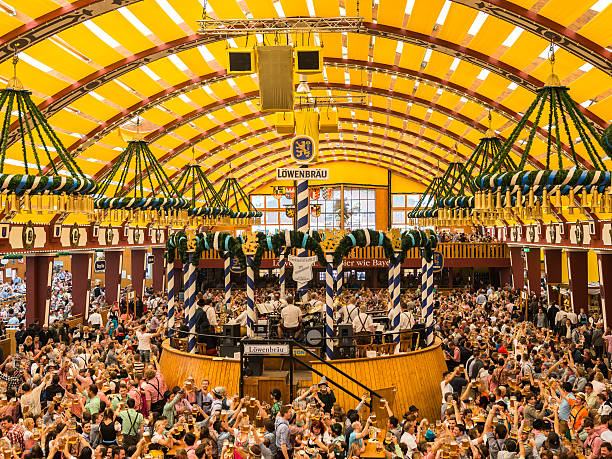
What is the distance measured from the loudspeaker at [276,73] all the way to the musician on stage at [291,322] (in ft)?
14.8

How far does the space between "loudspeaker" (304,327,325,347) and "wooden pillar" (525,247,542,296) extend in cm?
1841

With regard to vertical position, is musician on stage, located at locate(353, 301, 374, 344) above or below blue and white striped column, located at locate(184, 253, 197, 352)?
below

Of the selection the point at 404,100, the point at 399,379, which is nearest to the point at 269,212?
the point at 404,100

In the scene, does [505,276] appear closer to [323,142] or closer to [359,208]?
[359,208]

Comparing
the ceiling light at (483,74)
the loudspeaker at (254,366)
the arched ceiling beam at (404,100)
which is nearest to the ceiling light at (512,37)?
the ceiling light at (483,74)

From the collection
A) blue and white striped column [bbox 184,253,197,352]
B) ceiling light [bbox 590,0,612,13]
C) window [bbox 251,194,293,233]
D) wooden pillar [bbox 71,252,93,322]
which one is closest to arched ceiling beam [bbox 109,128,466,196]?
wooden pillar [bbox 71,252,93,322]

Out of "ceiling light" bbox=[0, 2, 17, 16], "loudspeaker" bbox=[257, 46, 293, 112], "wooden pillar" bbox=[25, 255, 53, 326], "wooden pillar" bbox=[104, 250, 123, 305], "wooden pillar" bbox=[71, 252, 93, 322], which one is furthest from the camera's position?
"wooden pillar" bbox=[104, 250, 123, 305]

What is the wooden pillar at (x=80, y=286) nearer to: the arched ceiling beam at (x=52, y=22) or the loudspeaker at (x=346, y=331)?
the arched ceiling beam at (x=52, y=22)

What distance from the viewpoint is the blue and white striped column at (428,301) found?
13977mm

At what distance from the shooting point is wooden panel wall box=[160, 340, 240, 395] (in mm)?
12453

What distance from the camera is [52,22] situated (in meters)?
13.4

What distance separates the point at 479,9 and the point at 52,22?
983 cm

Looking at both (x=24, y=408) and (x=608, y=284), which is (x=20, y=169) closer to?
(x=24, y=408)

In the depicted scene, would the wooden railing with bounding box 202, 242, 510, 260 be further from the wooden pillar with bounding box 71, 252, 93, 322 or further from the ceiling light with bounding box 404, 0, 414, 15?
the ceiling light with bounding box 404, 0, 414, 15
